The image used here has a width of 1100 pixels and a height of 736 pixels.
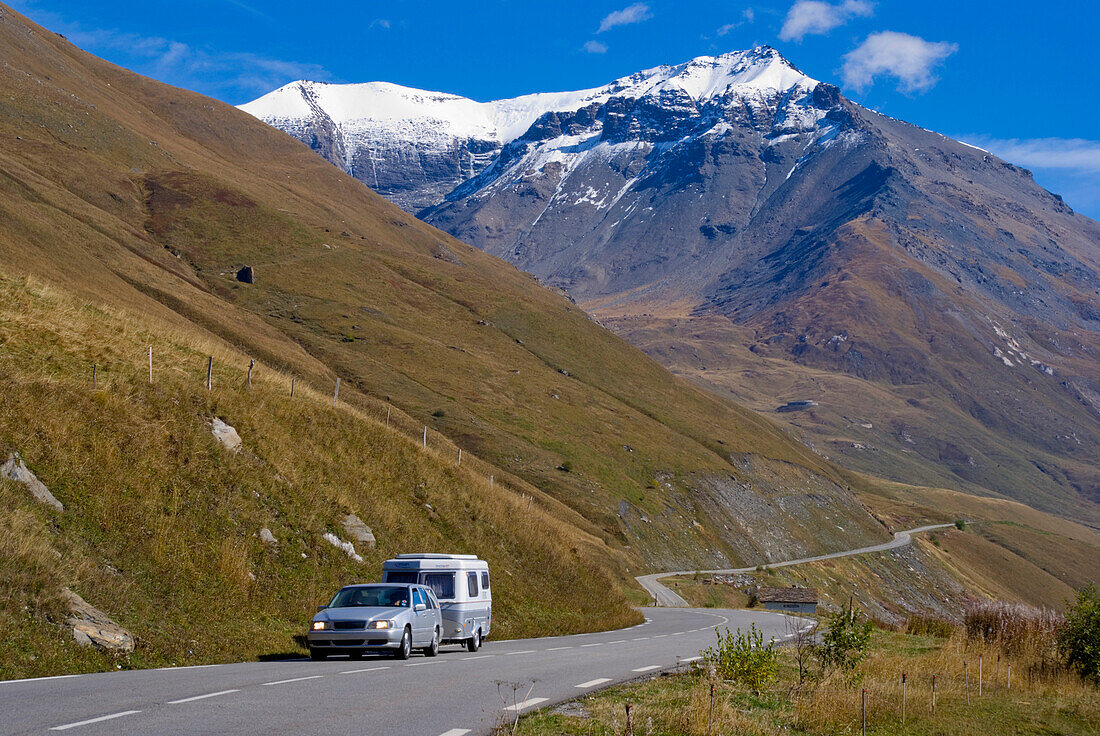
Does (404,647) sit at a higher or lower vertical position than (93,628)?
lower

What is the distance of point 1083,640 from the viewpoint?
20.0m

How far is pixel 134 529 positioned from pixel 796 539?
10319cm

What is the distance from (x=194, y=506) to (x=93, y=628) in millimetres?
6519

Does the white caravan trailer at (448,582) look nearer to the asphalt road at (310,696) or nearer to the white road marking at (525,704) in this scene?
the asphalt road at (310,696)

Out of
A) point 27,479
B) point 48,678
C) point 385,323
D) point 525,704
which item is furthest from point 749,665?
point 385,323

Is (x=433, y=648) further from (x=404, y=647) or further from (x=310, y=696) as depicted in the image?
(x=310, y=696)

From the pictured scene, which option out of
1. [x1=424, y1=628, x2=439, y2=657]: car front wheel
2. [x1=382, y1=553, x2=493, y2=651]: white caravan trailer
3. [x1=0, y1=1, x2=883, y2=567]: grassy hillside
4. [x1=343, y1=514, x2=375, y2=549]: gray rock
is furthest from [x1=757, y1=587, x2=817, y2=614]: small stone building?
[x1=424, y1=628, x2=439, y2=657]: car front wheel

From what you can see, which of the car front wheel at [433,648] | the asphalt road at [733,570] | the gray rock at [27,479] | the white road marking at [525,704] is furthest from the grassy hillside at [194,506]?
the asphalt road at [733,570]

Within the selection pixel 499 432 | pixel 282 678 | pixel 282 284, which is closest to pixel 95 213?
pixel 282 284

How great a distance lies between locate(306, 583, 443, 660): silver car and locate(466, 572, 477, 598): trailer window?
308 cm

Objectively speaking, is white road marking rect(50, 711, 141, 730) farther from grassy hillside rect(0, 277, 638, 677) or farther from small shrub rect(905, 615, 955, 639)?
small shrub rect(905, 615, 955, 639)

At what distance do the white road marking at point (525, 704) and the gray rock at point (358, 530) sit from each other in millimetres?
14482

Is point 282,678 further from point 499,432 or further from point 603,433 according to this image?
point 603,433

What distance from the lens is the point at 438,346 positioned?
4493 inches
